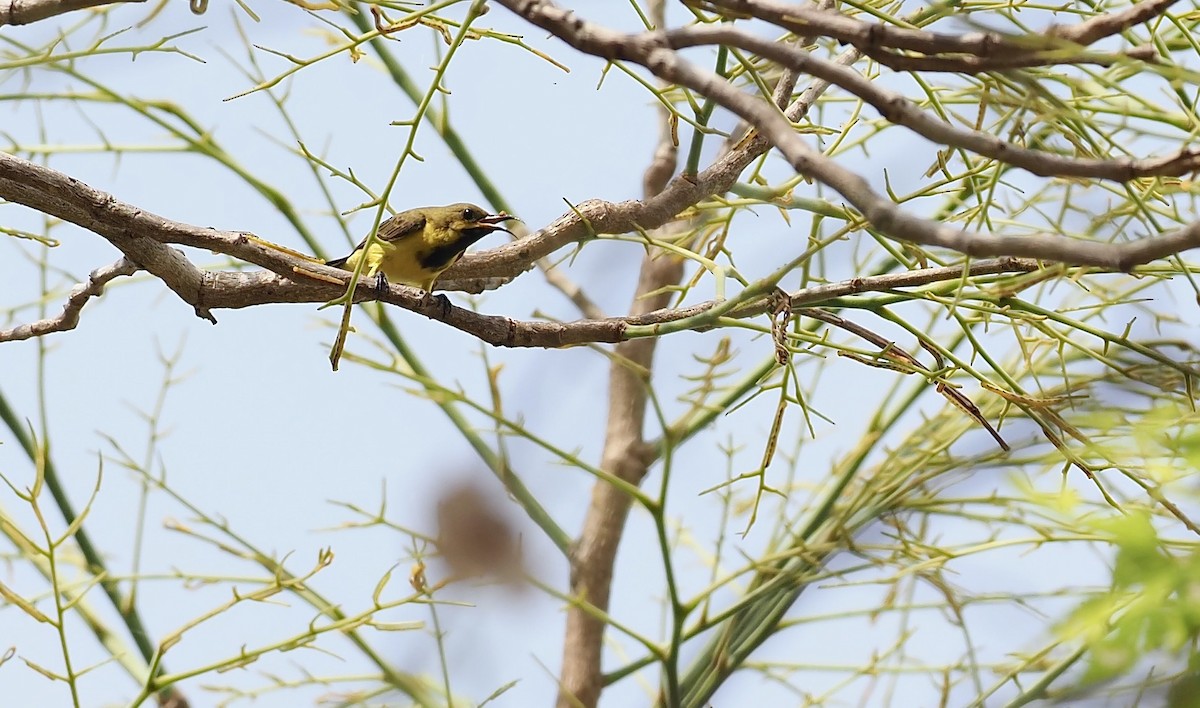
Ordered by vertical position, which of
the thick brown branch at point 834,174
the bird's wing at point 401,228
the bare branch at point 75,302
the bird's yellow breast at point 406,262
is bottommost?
the thick brown branch at point 834,174

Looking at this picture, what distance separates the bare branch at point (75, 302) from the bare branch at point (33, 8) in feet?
0.97

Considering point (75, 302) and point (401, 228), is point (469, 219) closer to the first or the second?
point (401, 228)

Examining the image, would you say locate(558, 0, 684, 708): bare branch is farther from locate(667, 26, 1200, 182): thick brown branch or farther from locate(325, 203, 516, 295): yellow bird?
locate(667, 26, 1200, 182): thick brown branch

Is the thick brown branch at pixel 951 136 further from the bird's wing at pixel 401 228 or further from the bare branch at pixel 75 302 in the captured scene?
the bird's wing at pixel 401 228

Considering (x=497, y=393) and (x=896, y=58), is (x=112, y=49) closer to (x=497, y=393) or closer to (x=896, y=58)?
(x=497, y=393)

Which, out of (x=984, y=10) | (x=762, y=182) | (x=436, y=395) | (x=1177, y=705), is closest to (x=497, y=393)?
(x=436, y=395)

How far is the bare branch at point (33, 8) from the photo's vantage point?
136 cm

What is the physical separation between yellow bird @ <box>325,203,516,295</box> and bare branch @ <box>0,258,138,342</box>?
67 cm

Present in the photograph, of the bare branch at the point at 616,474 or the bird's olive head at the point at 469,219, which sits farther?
the bare branch at the point at 616,474

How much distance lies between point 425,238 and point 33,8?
106cm

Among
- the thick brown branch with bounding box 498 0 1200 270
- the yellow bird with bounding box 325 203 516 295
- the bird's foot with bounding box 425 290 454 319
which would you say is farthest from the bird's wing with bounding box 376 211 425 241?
the thick brown branch with bounding box 498 0 1200 270

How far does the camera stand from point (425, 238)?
2375 mm

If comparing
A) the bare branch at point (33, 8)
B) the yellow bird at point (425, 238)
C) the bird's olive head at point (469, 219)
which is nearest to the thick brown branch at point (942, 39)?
the bare branch at point (33, 8)

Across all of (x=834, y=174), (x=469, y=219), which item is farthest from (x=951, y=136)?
(x=469, y=219)
